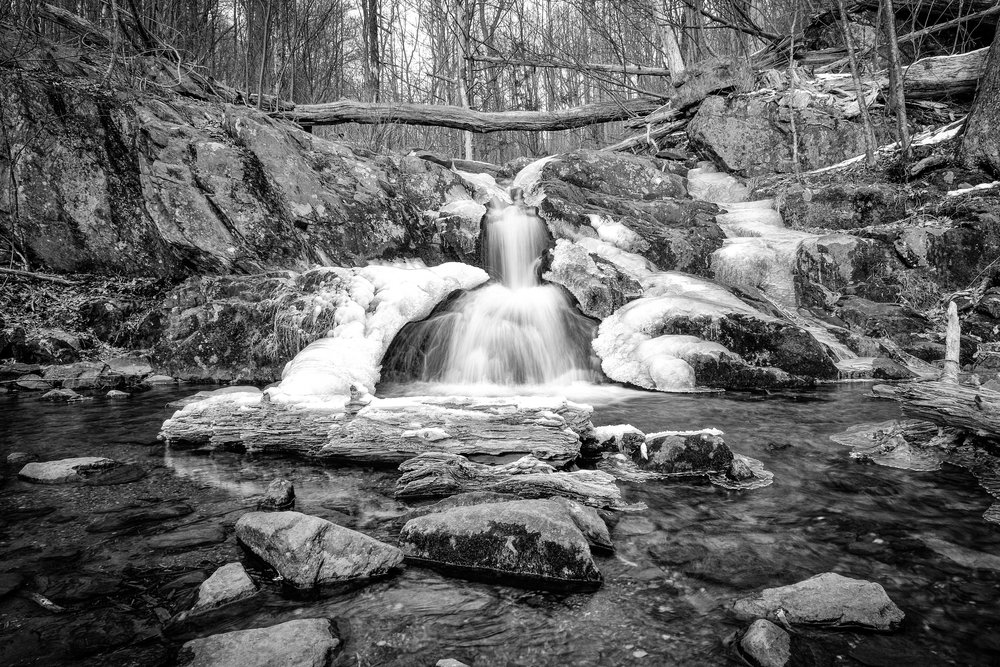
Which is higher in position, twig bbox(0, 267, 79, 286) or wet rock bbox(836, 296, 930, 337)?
twig bbox(0, 267, 79, 286)

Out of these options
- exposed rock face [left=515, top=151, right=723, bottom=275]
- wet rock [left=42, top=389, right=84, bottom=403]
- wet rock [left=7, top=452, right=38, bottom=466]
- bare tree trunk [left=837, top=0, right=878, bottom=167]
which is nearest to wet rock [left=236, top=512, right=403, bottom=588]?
wet rock [left=7, top=452, right=38, bottom=466]

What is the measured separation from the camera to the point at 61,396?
5895mm

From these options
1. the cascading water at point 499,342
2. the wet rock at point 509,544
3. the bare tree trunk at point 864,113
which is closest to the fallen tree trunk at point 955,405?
the wet rock at point 509,544

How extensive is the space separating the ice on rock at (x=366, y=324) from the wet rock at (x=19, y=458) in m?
1.60

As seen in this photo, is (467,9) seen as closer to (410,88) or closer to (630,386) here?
(410,88)

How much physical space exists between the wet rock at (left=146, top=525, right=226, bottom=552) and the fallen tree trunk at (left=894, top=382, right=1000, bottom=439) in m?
4.20

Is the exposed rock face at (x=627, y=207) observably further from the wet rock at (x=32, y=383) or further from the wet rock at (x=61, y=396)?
the wet rock at (x=32, y=383)

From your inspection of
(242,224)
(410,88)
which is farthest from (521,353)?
(410,88)

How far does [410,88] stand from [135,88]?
31.6ft

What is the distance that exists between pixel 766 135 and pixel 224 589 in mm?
12264

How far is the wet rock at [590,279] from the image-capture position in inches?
296

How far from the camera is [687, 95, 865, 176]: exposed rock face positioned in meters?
10.6

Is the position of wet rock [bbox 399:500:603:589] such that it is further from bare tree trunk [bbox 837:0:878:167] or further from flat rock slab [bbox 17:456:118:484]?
bare tree trunk [bbox 837:0:878:167]

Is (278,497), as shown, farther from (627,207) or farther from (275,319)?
(627,207)
